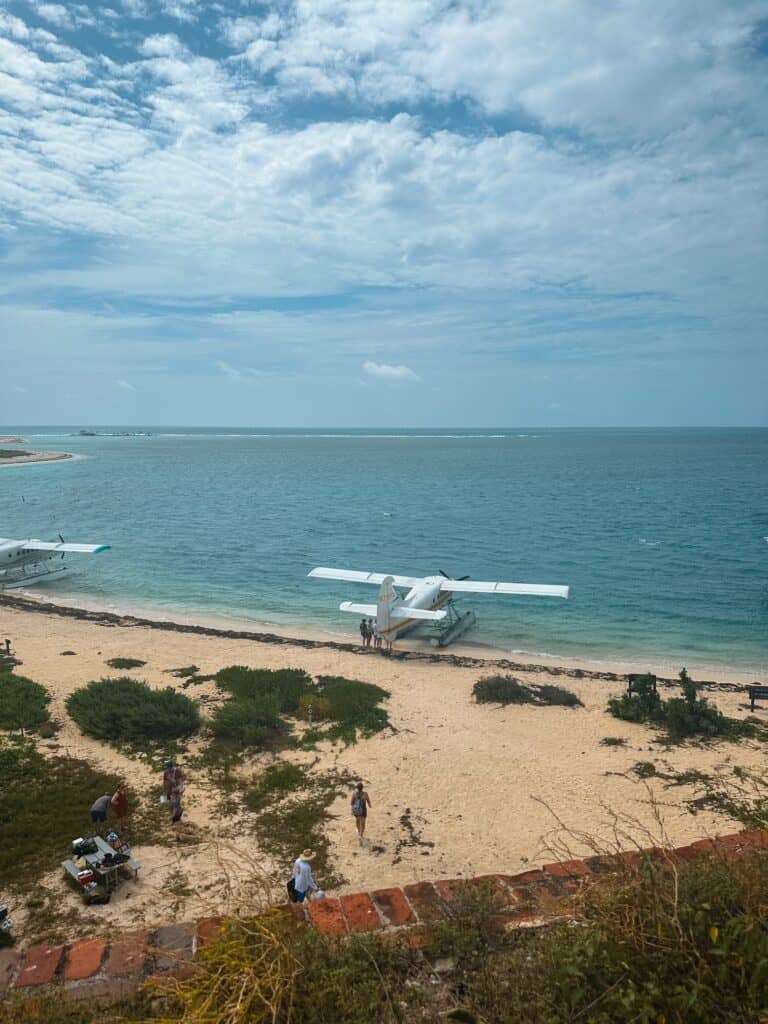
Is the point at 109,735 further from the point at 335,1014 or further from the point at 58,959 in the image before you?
the point at 335,1014

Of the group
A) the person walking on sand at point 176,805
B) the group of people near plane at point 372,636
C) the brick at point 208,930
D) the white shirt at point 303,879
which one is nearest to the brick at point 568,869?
the brick at point 208,930

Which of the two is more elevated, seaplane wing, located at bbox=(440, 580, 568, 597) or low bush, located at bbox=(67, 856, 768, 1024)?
low bush, located at bbox=(67, 856, 768, 1024)

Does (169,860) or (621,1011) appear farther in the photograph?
(169,860)

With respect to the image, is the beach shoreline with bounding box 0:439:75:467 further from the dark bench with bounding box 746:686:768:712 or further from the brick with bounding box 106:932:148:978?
the brick with bounding box 106:932:148:978

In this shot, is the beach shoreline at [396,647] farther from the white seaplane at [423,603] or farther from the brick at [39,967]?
the brick at [39,967]

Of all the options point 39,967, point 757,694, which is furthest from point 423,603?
point 39,967

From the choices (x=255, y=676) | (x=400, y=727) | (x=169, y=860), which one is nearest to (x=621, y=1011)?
(x=169, y=860)

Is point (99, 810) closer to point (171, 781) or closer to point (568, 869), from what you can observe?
point (171, 781)

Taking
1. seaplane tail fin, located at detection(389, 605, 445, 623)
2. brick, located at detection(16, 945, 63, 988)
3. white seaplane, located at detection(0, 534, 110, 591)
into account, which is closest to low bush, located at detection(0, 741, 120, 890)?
brick, located at detection(16, 945, 63, 988)
